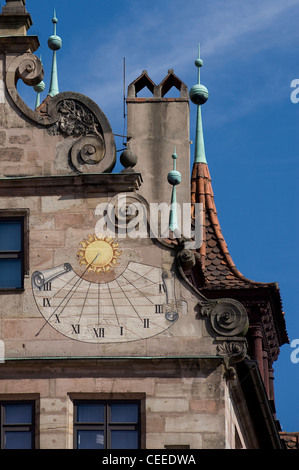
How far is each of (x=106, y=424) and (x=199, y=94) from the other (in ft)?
37.7

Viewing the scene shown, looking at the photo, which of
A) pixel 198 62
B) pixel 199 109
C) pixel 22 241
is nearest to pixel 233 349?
pixel 22 241

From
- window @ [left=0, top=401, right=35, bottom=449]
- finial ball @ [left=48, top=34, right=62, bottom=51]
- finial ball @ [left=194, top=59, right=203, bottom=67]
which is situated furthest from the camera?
finial ball @ [left=194, top=59, right=203, bottom=67]

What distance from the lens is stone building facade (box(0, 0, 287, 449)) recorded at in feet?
137

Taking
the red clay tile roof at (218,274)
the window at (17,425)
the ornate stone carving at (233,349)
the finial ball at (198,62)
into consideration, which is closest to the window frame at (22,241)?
the window at (17,425)

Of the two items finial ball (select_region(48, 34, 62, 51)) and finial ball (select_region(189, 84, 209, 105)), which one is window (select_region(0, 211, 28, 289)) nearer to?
finial ball (select_region(48, 34, 62, 51))

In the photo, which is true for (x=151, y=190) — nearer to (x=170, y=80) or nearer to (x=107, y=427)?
(x=170, y=80)

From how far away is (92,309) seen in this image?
42.4 m

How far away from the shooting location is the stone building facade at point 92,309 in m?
41.9

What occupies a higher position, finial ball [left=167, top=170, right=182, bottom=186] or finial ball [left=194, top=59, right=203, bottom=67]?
finial ball [left=194, top=59, right=203, bottom=67]

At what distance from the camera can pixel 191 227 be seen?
5181cm

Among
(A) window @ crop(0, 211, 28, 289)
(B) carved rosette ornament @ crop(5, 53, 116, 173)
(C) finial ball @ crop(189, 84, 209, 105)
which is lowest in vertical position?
(A) window @ crop(0, 211, 28, 289)

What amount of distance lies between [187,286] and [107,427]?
9.62 ft

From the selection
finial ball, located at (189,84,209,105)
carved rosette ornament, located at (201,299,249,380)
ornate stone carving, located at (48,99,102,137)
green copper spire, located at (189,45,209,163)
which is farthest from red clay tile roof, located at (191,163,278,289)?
carved rosette ornament, located at (201,299,249,380)
